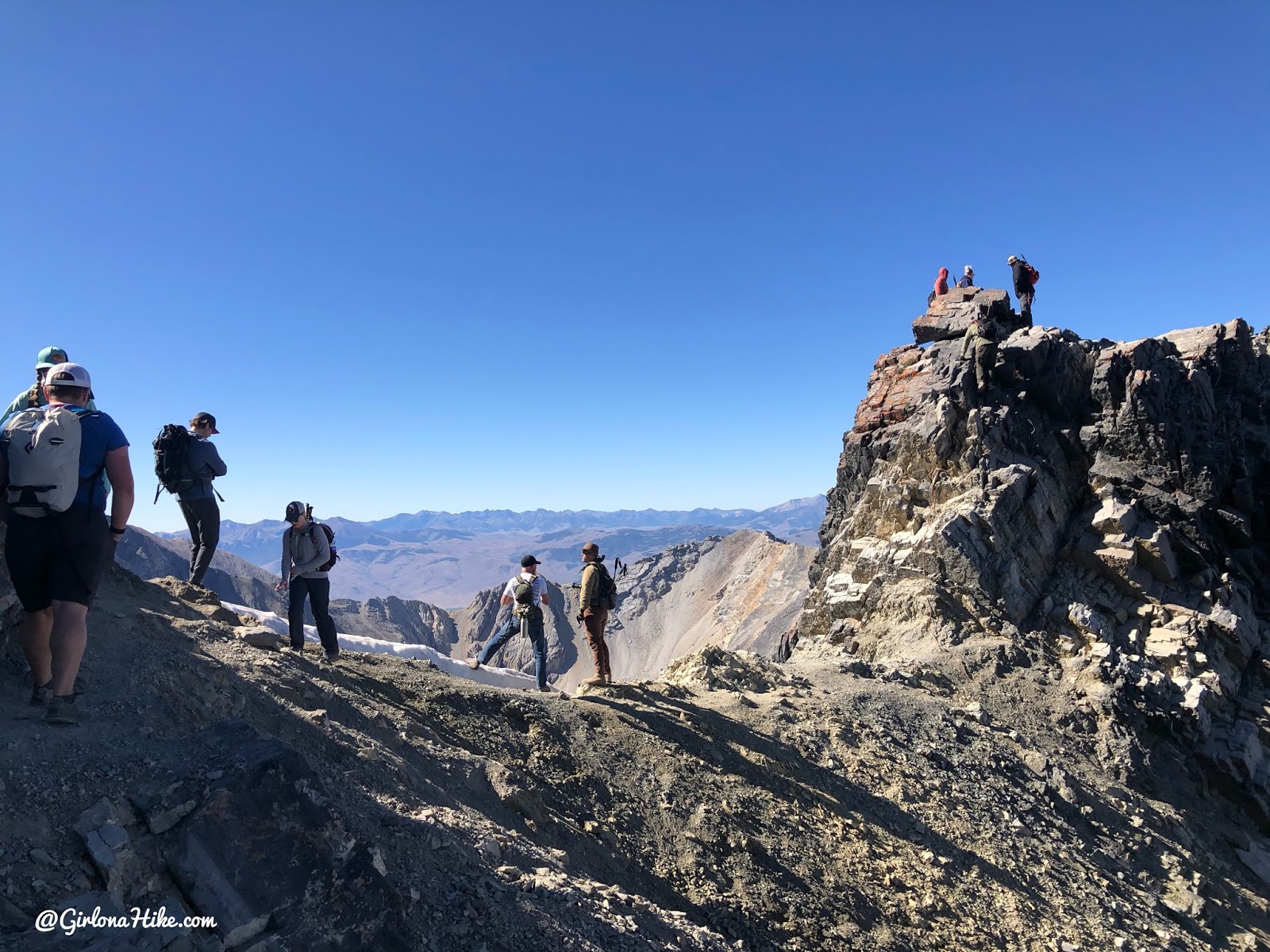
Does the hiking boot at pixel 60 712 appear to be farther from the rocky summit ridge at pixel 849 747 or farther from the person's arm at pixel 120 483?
the person's arm at pixel 120 483

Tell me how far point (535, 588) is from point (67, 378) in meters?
6.91

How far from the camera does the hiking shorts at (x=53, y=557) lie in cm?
532

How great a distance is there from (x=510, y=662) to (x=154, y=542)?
64716mm

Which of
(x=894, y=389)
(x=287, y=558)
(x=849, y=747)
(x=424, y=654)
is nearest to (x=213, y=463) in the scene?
(x=287, y=558)

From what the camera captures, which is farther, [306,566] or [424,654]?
[424,654]

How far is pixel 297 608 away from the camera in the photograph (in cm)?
985

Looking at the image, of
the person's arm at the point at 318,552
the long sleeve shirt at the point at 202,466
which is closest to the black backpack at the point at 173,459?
the long sleeve shirt at the point at 202,466

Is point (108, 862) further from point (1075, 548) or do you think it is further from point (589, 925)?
point (1075, 548)

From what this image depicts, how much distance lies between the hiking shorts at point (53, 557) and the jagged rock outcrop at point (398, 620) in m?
116

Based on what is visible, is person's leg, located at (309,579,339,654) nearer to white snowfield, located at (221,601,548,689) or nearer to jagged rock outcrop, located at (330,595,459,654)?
white snowfield, located at (221,601,548,689)

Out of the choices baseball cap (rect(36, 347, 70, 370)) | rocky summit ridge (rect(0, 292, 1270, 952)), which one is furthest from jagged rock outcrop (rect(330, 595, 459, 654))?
baseball cap (rect(36, 347, 70, 370))

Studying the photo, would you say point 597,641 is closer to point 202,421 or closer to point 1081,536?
point 202,421

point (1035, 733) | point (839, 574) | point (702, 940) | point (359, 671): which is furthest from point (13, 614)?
point (839, 574)

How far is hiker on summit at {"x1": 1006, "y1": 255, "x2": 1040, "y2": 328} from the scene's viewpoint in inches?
934
